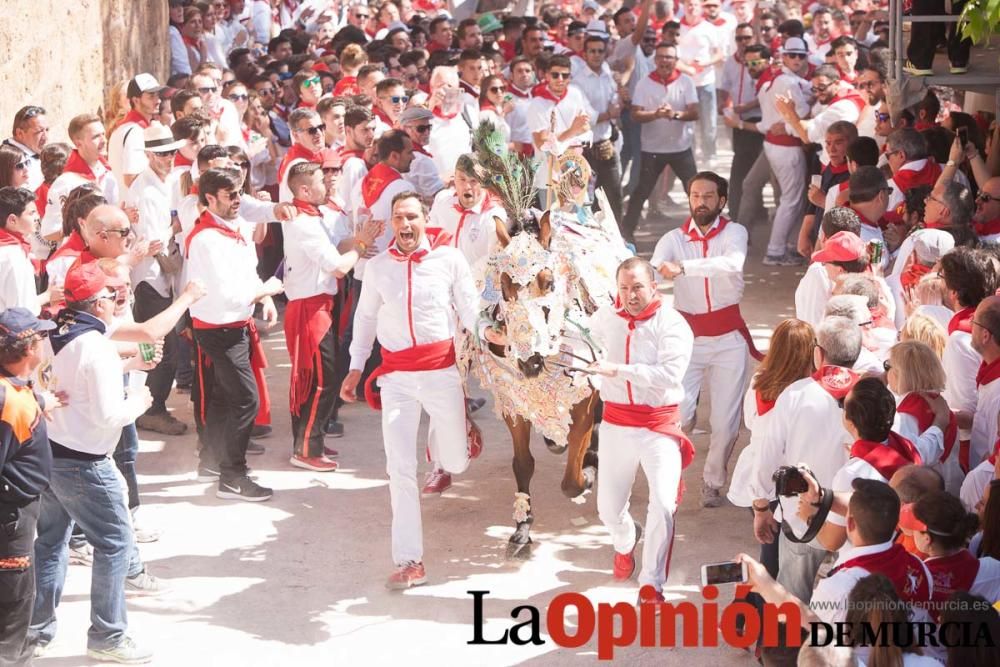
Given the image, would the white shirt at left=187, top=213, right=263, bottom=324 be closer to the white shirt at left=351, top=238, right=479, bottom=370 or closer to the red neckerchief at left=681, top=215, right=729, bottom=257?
the white shirt at left=351, top=238, right=479, bottom=370

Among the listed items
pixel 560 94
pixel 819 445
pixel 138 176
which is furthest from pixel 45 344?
pixel 560 94

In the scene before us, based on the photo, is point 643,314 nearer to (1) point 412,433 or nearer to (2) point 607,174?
(1) point 412,433

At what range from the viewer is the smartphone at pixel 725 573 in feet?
15.8

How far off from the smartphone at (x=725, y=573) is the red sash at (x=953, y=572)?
700 mm

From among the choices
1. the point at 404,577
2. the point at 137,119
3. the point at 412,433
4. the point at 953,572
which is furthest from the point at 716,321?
the point at 137,119

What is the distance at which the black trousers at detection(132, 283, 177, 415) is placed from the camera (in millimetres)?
9320

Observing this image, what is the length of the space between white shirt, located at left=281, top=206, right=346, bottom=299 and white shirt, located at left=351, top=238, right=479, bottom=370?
1219 mm

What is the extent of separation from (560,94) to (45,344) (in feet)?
22.1

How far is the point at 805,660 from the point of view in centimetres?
450

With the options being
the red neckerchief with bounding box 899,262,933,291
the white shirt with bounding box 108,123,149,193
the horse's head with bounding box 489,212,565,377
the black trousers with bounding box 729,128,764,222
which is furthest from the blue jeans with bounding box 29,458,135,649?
the black trousers with bounding box 729,128,764,222

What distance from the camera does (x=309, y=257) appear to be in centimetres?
876

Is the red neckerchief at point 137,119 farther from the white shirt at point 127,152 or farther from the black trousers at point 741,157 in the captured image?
the black trousers at point 741,157

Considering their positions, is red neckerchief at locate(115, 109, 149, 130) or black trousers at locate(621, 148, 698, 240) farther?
black trousers at locate(621, 148, 698, 240)

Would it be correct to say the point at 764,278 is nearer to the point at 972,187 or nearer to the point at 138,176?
the point at 972,187
